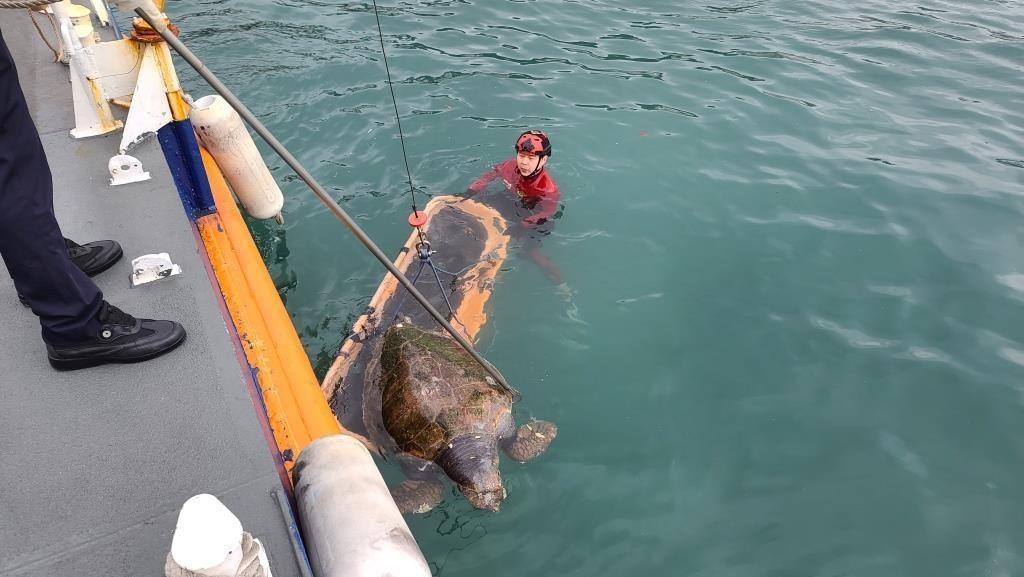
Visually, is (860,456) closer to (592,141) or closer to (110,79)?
(592,141)

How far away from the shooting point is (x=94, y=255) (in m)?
3.31

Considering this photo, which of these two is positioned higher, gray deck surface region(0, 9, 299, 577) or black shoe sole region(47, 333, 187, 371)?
black shoe sole region(47, 333, 187, 371)

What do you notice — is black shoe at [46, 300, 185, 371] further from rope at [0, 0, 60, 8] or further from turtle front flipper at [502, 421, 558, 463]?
turtle front flipper at [502, 421, 558, 463]

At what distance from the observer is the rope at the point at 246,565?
6.10 feet

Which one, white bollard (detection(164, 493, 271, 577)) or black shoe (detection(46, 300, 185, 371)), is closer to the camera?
white bollard (detection(164, 493, 271, 577))

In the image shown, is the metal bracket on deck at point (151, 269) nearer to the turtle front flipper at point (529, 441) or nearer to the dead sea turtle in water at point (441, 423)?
the dead sea turtle in water at point (441, 423)

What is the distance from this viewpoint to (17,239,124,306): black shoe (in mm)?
3232

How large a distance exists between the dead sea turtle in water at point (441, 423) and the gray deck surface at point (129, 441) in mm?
1324

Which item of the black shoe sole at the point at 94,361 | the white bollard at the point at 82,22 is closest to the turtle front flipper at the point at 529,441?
the black shoe sole at the point at 94,361

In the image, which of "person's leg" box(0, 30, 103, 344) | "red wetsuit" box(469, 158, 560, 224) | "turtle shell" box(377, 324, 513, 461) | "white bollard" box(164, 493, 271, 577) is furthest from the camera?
"red wetsuit" box(469, 158, 560, 224)

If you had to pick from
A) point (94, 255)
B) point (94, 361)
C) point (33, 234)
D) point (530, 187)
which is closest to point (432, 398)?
point (94, 361)

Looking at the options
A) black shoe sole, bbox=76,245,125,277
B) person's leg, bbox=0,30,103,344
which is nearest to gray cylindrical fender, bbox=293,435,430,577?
person's leg, bbox=0,30,103,344

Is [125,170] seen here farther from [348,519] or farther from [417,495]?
[348,519]

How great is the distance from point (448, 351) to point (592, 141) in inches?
148
